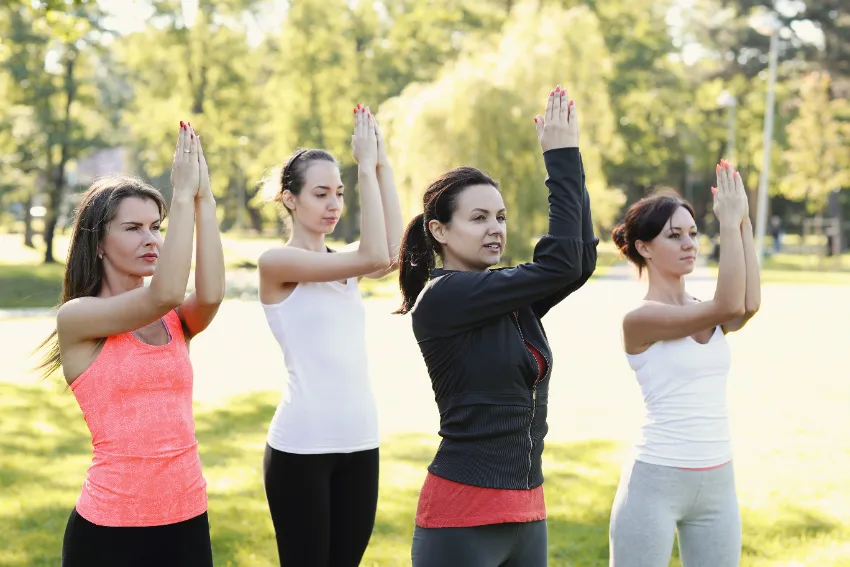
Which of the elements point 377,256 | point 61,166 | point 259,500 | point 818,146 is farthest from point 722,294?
point 818,146

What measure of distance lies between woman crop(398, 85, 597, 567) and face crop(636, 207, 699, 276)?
0.90 metres

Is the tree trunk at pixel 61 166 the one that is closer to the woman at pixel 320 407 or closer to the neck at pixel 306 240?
the neck at pixel 306 240

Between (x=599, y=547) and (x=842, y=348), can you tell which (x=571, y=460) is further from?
(x=842, y=348)

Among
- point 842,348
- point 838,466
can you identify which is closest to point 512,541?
point 838,466

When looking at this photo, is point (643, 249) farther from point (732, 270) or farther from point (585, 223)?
point (585, 223)

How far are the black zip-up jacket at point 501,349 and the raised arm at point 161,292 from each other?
0.73 m

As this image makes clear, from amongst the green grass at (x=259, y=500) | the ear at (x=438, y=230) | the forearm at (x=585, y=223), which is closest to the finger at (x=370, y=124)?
the ear at (x=438, y=230)

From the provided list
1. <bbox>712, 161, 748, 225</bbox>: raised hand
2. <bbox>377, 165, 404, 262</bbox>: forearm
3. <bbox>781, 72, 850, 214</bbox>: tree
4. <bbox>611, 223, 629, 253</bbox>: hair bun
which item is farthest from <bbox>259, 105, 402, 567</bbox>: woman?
<bbox>781, 72, 850, 214</bbox>: tree

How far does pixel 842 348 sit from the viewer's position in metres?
14.5

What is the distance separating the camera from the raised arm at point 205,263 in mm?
2932

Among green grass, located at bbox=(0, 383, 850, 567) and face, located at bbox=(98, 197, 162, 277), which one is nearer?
face, located at bbox=(98, 197, 162, 277)

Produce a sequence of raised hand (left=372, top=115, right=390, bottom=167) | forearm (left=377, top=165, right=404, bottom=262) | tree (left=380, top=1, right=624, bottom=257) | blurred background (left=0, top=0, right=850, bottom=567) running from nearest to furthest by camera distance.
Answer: raised hand (left=372, top=115, right=390, bottom=167)
forearm (left=377, top=165, right=404, bottom=262)
blurred background (left=0, top=0, right=850, bottom=567)
tree (left=380, top=1, right=624, bottom=257)

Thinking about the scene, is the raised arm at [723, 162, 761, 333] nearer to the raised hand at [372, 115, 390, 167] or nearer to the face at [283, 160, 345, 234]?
the raised hand at [372, 115, 390, 167]

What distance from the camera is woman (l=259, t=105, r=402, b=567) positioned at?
12.0 feet
